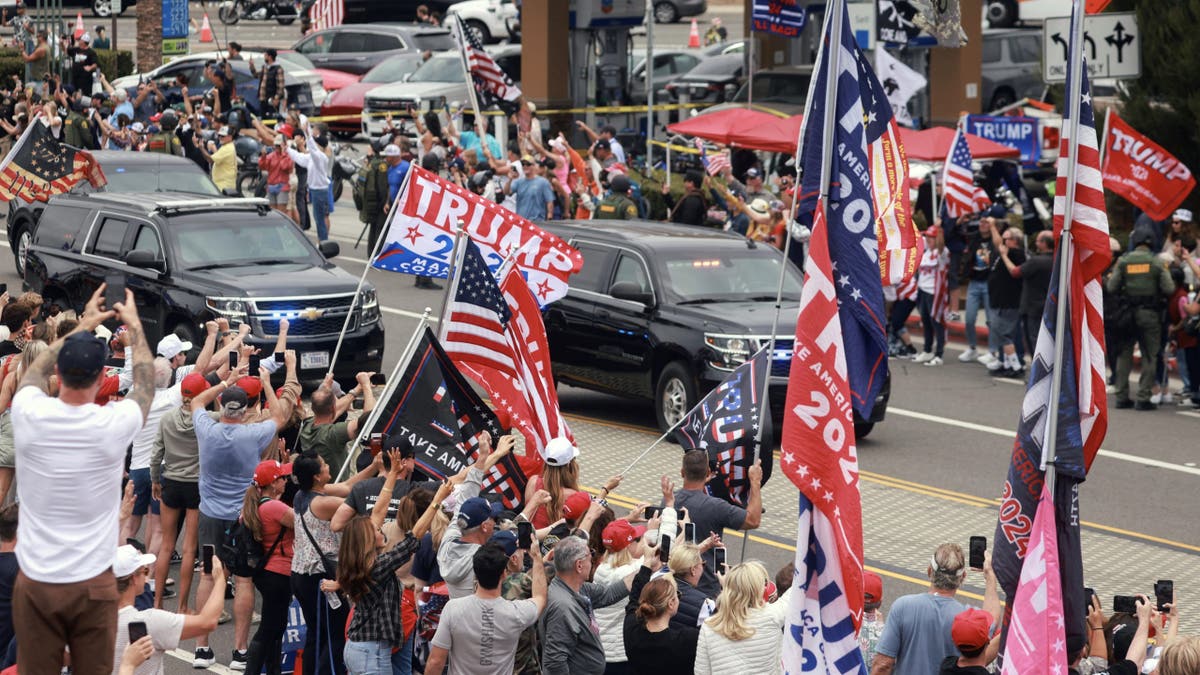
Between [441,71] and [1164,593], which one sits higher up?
[441,71]

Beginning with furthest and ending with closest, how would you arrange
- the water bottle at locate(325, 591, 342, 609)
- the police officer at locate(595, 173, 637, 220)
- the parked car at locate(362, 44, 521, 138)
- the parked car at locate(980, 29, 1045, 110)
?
the parked car at locate(980, 29, 1045, 110) < the parked car at locate(362, 44, 521, 138) < the police officer at locate(595, 173, 637, 220) < the water bottle at locate(325, 591, 342, 609)

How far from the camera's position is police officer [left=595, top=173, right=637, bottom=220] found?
22453 millimetres

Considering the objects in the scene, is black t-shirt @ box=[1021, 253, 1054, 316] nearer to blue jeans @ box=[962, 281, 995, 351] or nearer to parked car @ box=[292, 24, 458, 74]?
blue jeans @ box=[962, 281, 995, 351]

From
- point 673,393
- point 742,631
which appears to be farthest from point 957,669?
point 673,393

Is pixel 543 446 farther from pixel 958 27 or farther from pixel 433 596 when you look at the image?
pixel 958 27

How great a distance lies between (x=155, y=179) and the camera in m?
23.3

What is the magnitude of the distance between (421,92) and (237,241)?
17906mm

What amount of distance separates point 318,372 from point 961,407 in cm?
651

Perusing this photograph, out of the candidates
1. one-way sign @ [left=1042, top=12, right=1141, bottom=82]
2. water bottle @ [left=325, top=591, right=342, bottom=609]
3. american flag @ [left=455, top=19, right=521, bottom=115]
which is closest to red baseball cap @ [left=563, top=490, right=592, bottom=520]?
water bottle @ [left=325, top=591, right=342, bottom=609]

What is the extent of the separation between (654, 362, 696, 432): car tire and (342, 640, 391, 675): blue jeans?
26.0 feet

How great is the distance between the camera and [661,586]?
8.88 metres

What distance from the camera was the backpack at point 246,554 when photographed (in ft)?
34.6

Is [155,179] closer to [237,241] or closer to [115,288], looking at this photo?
[237,241]

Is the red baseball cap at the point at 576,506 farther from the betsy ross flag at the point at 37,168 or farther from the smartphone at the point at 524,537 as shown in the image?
the betsy ross flag at the point at 37,168
